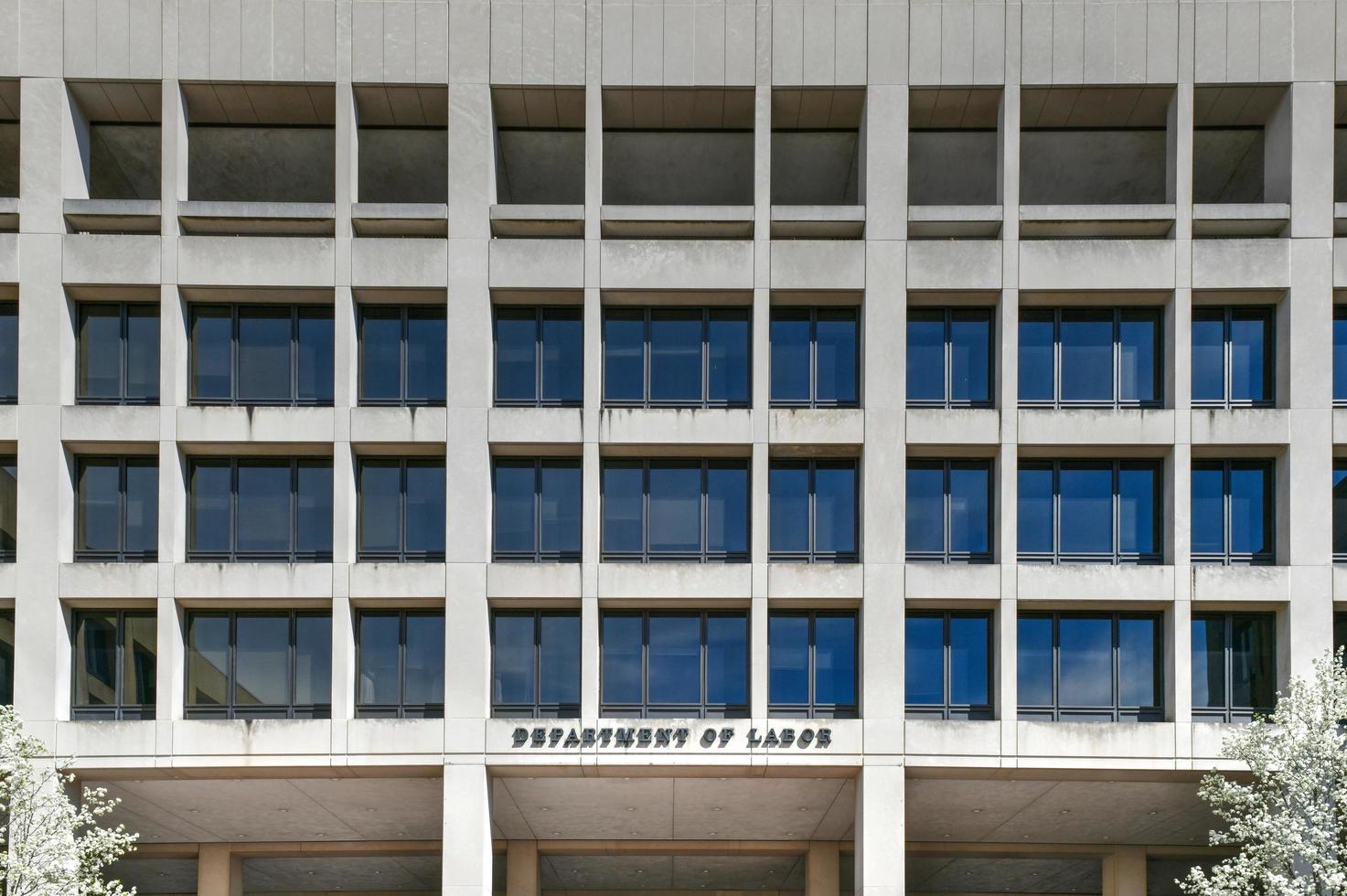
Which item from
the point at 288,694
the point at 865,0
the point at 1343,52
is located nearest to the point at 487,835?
the point at 288,694

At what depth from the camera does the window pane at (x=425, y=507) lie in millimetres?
25531

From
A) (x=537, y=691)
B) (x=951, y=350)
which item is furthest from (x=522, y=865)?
(x=951, y=350)

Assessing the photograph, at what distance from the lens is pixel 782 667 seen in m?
25.3

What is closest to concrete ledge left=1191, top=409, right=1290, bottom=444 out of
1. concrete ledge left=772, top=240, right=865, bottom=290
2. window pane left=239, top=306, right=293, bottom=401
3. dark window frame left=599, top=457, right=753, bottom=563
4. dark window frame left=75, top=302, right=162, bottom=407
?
concrete ledge left=772, top=240, right=865, bottom=290

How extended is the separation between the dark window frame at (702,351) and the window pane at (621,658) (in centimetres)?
489

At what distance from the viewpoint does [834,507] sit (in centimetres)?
2572

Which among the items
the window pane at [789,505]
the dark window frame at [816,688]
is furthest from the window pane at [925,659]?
the window pane at [789,505]

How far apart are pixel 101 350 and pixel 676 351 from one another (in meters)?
13.1

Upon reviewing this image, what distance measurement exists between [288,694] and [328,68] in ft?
46.0

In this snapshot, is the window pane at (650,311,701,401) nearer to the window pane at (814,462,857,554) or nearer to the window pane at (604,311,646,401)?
the window pane at (604,311,646,401)

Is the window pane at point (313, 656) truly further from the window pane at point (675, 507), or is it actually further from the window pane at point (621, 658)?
the window pane at point (675, 507)

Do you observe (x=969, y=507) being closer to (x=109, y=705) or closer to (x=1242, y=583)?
(x=1242, y=583)

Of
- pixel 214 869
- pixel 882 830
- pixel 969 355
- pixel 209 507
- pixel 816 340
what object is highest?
pixel 816 340

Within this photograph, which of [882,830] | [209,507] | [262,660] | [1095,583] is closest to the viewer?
[882,830]
